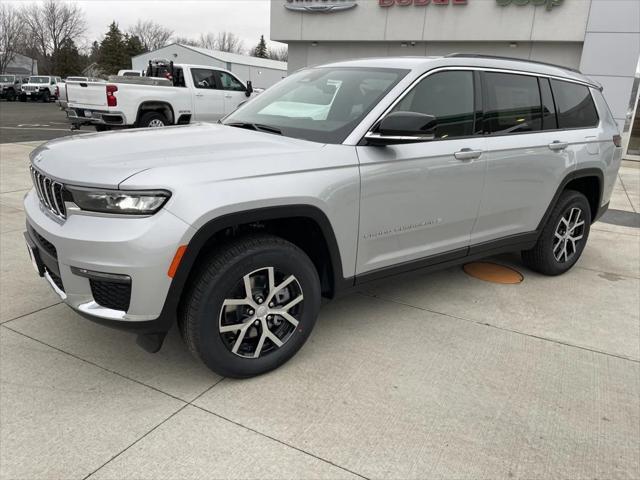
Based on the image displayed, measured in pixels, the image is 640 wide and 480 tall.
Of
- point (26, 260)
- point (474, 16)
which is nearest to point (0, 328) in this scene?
point (26, 260)

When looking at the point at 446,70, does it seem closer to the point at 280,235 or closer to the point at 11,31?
the point at 280,235

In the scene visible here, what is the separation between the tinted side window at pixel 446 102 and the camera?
11.1ft

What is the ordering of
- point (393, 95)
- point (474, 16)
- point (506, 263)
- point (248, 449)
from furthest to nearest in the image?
point (474, 16)
point (506, 263)
point (393, 95)
point (248, 449)

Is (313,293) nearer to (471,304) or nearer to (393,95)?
(393,95)

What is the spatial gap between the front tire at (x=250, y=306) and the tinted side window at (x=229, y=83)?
457 inches

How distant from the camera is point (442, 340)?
3.49 m

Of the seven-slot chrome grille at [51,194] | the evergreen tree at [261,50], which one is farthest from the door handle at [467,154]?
the evergreen tree at [261,50]

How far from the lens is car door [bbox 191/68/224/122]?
12844mm

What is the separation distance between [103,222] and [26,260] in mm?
2630

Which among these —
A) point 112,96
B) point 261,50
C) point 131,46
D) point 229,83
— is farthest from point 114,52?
point 112,96

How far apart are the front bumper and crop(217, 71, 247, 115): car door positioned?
37.3 feet

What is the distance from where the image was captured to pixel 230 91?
44.7 ft

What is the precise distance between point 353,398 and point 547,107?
9.66 ft

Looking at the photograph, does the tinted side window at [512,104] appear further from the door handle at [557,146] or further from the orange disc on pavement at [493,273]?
the orange disc on pavement at [493,273]
